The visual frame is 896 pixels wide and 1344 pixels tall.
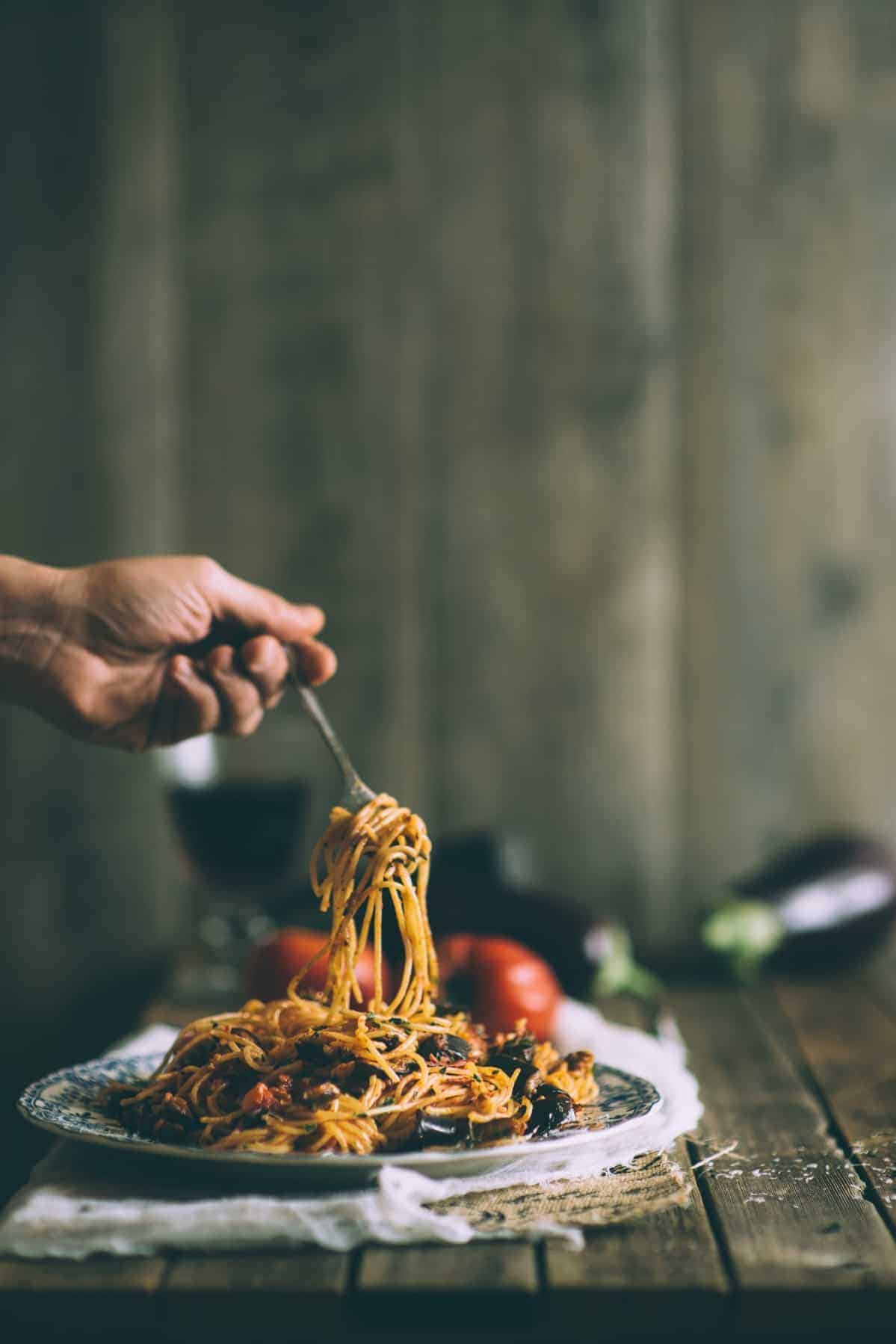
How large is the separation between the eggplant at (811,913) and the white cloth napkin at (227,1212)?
1182 millimetres

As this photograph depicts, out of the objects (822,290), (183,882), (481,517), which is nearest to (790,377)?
(822,290)

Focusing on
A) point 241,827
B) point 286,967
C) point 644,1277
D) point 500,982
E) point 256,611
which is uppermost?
point 256,611

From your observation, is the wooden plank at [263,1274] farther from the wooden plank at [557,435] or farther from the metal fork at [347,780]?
the wooden plank at [557,435]

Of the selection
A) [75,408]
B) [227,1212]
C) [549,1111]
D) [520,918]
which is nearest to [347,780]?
[549,1111]

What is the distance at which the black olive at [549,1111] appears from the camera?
1290mm

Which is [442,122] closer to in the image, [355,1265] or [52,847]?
→ [52,847]

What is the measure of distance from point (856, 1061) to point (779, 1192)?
25.5 inches

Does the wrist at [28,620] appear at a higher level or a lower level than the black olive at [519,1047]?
higher

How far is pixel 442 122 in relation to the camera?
297cm

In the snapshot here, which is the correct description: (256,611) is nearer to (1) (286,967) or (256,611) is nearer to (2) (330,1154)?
(1) (286,967)

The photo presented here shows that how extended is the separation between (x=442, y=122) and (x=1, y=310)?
0.98m

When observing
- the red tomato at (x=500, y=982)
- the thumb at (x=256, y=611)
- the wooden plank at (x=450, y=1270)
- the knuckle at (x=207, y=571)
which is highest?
the knuckle at (x=207, y=571)

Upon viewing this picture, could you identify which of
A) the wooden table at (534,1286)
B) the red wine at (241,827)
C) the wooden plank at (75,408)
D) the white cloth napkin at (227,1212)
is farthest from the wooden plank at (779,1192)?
the wooden plank at (75,408)

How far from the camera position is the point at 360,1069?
1299 mm
